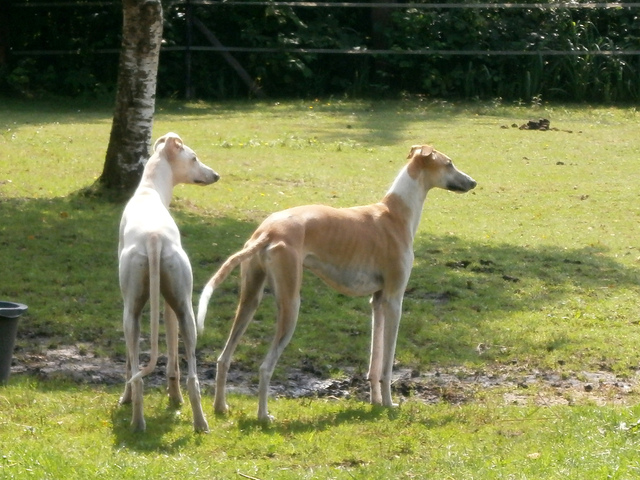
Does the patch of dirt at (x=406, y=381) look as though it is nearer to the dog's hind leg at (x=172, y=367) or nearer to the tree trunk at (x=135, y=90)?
the dog's hind leg at (x=172, y=367)

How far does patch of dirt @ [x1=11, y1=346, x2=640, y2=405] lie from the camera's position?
25.5 feet

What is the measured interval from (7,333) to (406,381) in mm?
2840

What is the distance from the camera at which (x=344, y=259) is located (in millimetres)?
7383

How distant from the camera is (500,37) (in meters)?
25.6

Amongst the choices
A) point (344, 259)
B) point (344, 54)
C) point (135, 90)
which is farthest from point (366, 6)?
point (344, 259)

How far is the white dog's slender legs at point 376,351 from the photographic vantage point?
24.5 feet

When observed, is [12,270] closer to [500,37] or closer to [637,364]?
[637,364]

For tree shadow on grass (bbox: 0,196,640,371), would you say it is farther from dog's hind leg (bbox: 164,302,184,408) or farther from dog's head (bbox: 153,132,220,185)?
dog's head (bbox: 153,132,220,185)

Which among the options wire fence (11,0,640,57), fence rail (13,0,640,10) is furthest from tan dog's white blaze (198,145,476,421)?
fence rail (13,0,640,10)

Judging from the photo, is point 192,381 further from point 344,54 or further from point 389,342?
point 344,54

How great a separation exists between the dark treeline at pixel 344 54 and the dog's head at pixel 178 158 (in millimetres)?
16865

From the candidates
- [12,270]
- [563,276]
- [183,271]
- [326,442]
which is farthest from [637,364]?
Result: [12,270]

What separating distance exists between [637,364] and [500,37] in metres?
18.0

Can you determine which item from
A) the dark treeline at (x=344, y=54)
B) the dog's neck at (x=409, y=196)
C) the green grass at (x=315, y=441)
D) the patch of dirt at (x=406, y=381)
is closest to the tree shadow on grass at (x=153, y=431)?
the green grass at (x=315, y=441)
